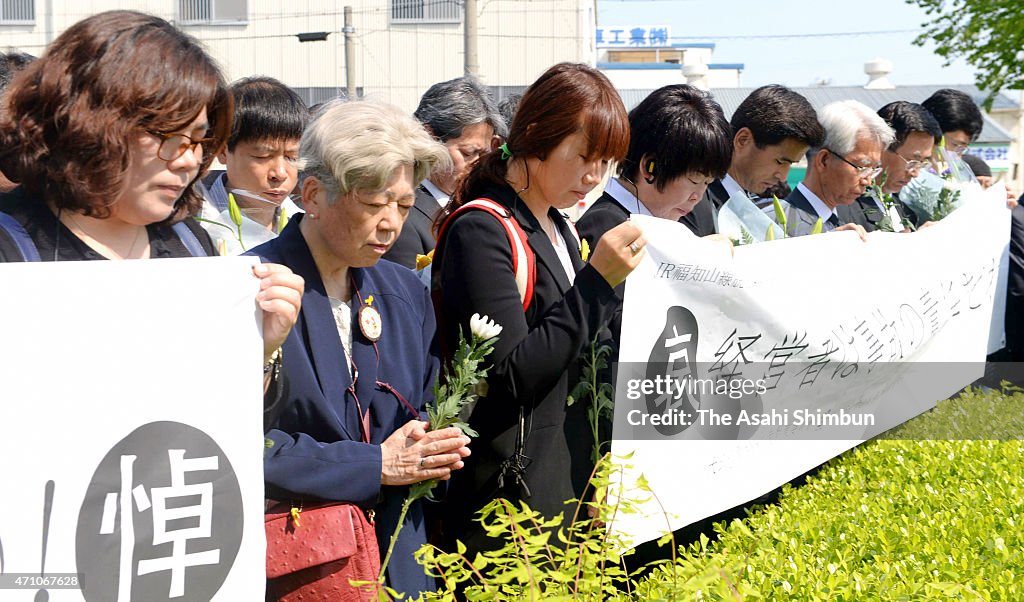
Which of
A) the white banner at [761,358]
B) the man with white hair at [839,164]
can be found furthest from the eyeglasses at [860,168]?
the white banner at [761,358]

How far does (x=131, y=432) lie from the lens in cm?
216

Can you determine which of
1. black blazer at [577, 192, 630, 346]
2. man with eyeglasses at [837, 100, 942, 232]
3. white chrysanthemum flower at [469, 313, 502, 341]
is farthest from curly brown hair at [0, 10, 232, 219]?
man with eyeglasses at [837, 100, 942, 232]

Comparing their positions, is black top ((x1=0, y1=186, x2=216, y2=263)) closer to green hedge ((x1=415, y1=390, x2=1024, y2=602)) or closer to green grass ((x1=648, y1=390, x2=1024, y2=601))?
green hedge ((x1=415, y1=390, x2=1024, y2=602))

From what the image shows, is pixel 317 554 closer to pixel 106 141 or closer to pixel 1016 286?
pixel 106 141

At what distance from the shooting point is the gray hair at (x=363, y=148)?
2721 millimetres

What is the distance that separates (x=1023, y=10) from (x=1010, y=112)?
13.9 metres

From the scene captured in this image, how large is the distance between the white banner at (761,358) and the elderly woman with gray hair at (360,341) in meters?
0.69

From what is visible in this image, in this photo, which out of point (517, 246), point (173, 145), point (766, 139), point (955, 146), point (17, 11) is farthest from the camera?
point (17, 11)

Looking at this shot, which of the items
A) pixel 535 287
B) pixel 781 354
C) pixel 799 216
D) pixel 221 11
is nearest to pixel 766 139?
pixel 799 216

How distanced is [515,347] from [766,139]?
249 cm

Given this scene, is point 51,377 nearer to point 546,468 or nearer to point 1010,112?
point 546,468

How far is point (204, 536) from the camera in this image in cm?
224

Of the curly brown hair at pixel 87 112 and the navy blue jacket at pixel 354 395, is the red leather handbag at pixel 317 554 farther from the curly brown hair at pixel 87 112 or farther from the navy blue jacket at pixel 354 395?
the curly brown hair at pixel 87 112

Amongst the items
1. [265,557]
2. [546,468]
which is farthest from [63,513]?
[546,468]
